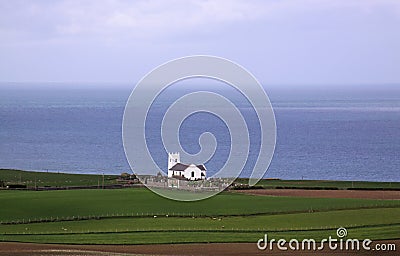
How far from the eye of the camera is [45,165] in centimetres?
8662

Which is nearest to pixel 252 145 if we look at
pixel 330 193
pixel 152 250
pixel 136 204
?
pixel 330 193

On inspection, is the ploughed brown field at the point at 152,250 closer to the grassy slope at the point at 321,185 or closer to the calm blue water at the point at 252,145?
the grassy slope at the point at 321,185

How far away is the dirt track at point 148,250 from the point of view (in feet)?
99.2

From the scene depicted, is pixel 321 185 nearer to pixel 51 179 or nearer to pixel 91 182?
pixel 91 182

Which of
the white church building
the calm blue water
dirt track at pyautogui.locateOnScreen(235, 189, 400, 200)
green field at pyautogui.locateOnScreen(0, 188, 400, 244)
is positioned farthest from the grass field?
the calm blue water

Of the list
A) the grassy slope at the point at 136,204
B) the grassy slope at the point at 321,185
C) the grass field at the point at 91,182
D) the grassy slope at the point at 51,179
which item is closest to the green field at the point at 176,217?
the grassy slope at the point at 136,204

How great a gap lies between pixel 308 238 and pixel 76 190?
22197 millimetres

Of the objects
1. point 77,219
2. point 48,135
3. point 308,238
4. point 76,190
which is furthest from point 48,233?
point 48,135

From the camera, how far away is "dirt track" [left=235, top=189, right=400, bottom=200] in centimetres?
5106

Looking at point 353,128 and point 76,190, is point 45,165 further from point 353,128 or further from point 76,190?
point 353,128

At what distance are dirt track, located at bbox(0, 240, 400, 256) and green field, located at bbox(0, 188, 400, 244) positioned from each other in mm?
1104

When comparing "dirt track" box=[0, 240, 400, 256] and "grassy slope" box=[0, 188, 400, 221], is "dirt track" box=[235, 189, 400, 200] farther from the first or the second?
"dirt track" box=[0, 240, 400, 256]

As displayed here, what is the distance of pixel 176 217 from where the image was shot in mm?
40812

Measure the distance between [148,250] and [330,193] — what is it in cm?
2404
